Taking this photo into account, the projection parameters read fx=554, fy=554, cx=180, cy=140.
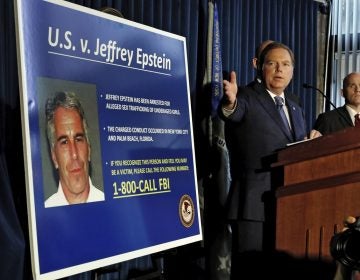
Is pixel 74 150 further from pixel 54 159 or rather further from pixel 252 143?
pixel 252 143

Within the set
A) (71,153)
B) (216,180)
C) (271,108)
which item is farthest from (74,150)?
(216,180)

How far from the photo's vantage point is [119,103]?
2.12 metres

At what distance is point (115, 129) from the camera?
2088 mm

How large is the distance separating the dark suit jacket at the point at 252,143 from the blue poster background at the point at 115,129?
26 centimetres

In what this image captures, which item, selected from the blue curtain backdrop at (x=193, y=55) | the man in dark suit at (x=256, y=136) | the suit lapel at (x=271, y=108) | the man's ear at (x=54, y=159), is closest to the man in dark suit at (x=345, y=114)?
the blue curtain backdrop at (x=193, y=55)

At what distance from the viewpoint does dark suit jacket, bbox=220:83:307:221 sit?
2.26 m

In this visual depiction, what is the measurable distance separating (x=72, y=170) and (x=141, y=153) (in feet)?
1.39

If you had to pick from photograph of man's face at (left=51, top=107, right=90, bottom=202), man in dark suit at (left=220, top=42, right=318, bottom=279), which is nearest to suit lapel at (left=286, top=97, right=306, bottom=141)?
man in dark suit at (left=220, top=42, right=318, bottom=279)

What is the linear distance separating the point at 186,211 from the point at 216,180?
1147 millimetres

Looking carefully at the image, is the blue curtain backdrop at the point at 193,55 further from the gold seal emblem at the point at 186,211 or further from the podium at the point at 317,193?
the podium at the point at 317,193

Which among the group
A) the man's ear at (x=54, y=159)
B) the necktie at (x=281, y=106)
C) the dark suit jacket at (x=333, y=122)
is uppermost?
the necktie at (x=281, y=106)

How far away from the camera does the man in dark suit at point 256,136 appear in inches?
88.2

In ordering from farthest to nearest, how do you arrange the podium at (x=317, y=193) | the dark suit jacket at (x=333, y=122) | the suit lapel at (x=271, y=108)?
the dark suit jacket at (x=333, y=122) → the suit lapel at (x=271, y=108) → the podium at (x=317, y=193)

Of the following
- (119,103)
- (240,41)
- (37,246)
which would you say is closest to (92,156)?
(119,103)
